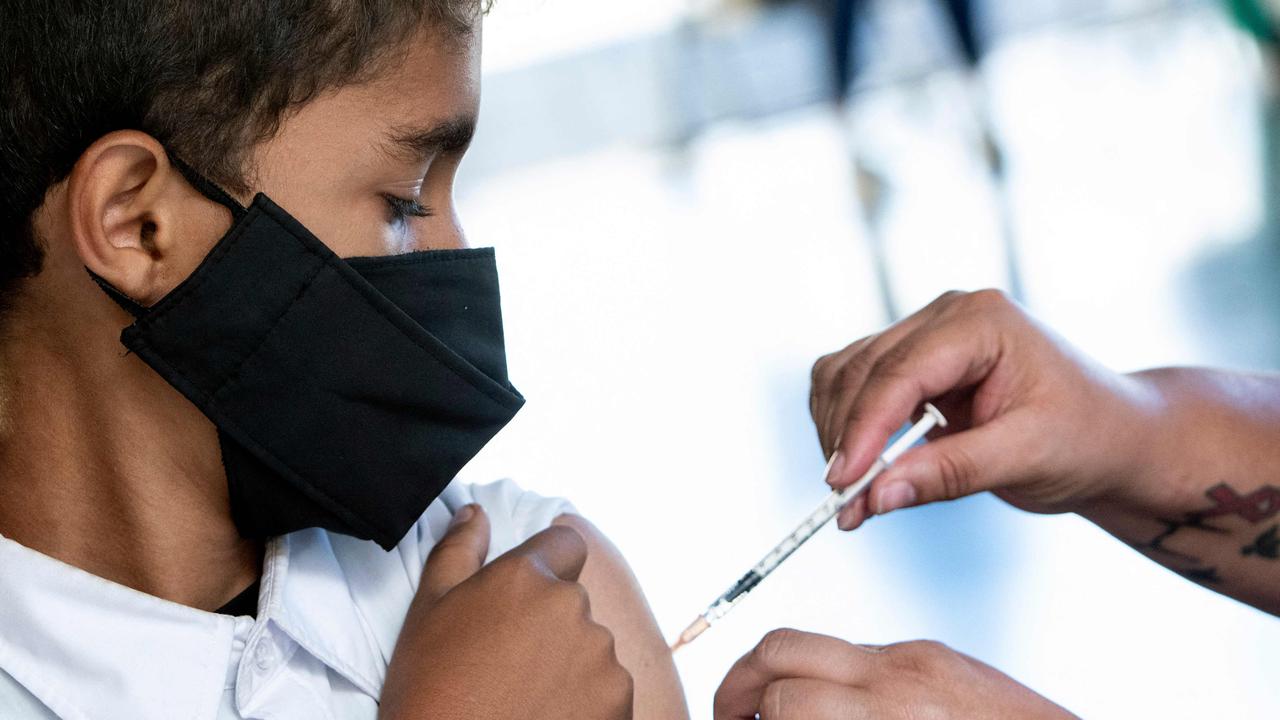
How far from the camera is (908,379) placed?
1.31m

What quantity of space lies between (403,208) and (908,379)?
0.60 m

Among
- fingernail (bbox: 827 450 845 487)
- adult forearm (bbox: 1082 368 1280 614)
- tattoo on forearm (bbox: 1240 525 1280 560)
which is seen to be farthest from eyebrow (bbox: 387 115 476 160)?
tattoo on forearm (bbox: 1240 525 1280 560)

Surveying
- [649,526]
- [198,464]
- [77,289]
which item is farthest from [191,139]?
[649,526]

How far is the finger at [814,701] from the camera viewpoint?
47.9 inches

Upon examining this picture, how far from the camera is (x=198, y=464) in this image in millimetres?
1425

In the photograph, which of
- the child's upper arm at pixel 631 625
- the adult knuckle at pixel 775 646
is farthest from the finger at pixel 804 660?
the child's upper arm at pixel 631 625

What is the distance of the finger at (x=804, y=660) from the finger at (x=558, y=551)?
10.3 inches

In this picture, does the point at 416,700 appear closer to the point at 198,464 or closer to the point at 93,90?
the point at 198,464

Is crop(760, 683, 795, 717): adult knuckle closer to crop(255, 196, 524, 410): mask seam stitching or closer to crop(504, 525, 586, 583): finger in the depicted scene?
crop(504, 525, 586, 583): finger

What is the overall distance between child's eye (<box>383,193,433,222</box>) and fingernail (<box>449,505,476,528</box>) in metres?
0.40

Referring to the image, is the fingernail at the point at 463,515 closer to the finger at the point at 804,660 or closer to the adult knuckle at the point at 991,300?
the finger at the point at 804,660

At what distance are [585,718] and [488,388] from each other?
0.38m

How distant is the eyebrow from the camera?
1.36m

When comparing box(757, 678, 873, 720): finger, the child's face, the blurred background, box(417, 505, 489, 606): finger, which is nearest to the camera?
box(757, 678, 873, 720): finger
